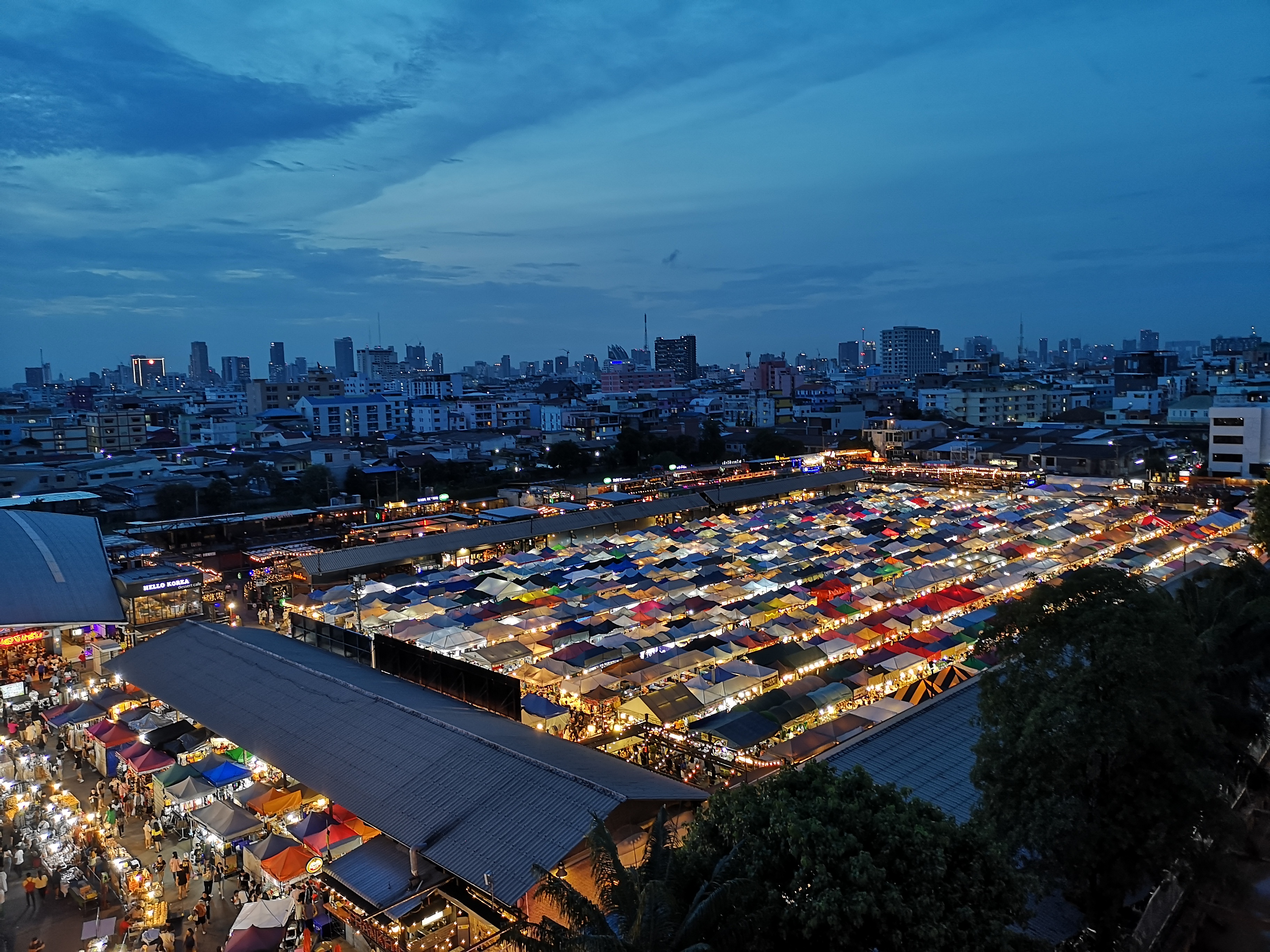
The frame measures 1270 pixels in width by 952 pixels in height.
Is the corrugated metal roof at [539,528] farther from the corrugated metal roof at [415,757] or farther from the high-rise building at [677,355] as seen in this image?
the high-rise building at [677,355]

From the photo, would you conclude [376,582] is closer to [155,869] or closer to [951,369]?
[155,869]

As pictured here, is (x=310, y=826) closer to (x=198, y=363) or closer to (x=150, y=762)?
(x=150, y=762)

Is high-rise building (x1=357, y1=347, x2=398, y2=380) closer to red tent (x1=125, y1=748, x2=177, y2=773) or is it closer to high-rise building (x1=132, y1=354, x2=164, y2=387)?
high-rise building (x1=132, y1=354, x2=164, y2=387)

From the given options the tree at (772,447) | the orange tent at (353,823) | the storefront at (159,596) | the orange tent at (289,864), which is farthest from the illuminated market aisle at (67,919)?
the tree at (772,447)

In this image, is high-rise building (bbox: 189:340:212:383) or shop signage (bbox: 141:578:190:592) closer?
shop signage (bbox: 141:578:190:592)

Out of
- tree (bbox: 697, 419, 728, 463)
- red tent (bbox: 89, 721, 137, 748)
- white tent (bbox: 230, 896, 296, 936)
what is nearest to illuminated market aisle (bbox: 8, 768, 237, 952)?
white tent (bbox: 230, 896, 296, 936)

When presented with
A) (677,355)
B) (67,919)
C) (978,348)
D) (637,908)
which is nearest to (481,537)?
(67,919)

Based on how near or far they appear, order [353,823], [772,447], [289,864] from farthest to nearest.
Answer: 1. [772,447]
2. [353,823]
3. [289,864]
